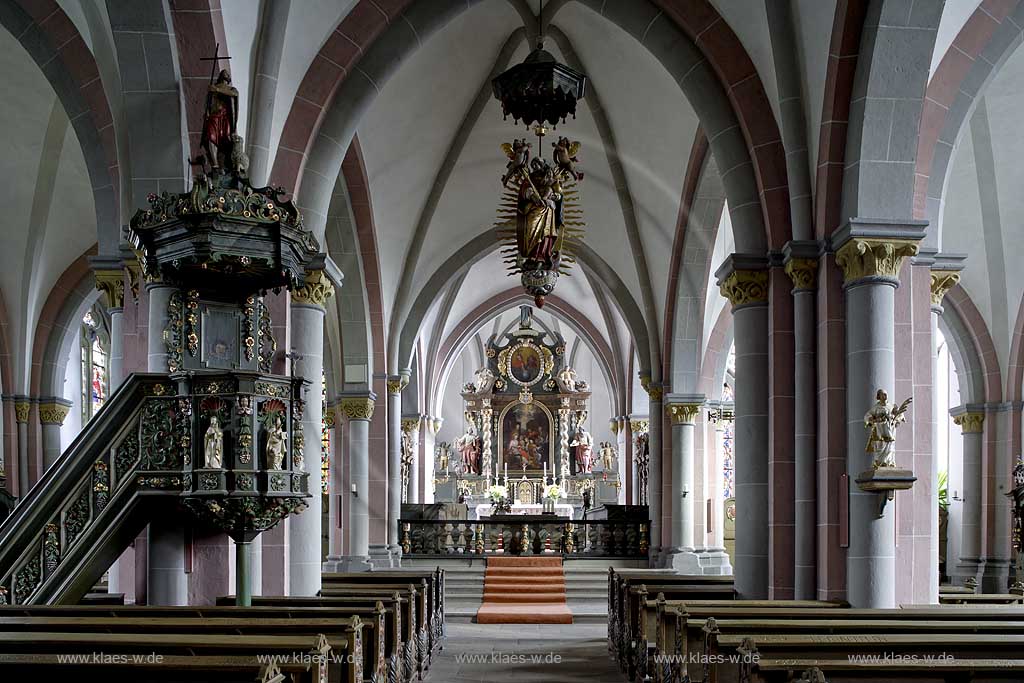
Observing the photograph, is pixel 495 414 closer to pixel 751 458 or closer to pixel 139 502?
pixel 751 458

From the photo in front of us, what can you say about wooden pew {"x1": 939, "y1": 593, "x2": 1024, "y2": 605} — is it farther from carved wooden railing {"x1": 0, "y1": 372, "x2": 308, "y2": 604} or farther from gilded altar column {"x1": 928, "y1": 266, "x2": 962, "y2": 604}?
carved wooden railing {"x1": 0, "y1": 372, "x2": 308, "y2": 604}

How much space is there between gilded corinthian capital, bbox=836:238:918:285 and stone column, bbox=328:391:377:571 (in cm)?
1160

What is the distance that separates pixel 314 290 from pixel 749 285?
4700 mm

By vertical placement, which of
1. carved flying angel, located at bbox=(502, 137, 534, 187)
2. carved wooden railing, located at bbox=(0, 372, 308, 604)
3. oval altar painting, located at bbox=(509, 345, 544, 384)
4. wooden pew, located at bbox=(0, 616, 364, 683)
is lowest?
wooden pew, located at bbox=(0, 616, 364, 683)

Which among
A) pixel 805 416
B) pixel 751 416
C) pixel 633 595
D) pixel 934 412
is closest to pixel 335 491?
pixel 633 595

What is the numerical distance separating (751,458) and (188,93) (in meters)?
6.47

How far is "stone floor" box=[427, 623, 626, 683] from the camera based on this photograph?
425 inches

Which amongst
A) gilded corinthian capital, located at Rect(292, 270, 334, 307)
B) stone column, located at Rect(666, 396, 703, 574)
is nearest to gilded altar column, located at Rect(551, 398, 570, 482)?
stone column, located at Rect(666, 396, 703, 574)

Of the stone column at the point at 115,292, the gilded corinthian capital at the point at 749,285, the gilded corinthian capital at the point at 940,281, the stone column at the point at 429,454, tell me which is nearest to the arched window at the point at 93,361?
the stone column at the point at 429,454

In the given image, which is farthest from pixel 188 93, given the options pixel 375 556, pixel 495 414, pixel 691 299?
pixel 495 414

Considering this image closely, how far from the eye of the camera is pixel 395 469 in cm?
2181

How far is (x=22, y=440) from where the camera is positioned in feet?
62.8

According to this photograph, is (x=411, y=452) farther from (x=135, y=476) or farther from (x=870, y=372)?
(x=135, y=476)

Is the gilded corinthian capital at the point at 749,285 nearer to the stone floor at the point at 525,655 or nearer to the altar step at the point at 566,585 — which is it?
the stone floor at the point at 525,655
